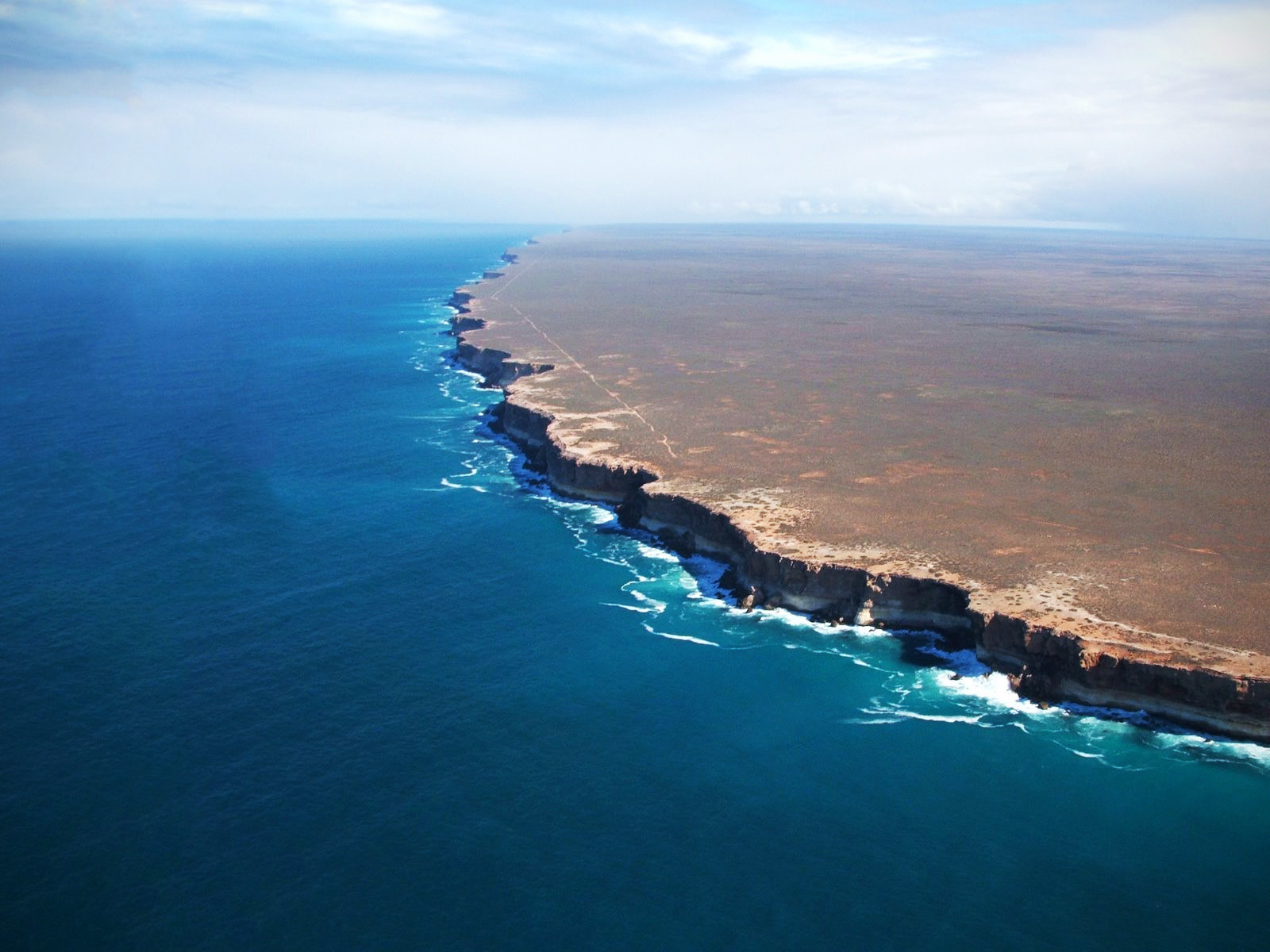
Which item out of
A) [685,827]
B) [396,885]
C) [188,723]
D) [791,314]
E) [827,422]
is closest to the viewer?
[396,885]

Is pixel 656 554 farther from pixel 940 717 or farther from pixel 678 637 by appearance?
pixel 940 717

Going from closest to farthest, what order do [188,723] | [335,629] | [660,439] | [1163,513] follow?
1. [188,723]
2. [335,629]
3. [1163,513]
4. [660,439]

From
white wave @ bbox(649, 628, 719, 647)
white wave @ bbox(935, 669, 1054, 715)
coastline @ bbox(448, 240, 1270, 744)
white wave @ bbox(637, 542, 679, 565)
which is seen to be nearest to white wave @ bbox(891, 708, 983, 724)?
white wave @ bbox(935, 669, 1054, 715)

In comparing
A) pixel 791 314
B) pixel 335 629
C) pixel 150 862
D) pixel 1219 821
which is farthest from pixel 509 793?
pixel 791 314

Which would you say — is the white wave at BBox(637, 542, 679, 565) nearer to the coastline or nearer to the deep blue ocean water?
the coastline

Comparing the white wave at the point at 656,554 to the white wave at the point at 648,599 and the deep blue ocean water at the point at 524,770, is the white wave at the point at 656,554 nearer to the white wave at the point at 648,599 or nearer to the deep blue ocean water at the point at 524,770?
the deep blue ocean water at the point at 524,770

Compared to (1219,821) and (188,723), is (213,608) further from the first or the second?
(1219,821)
